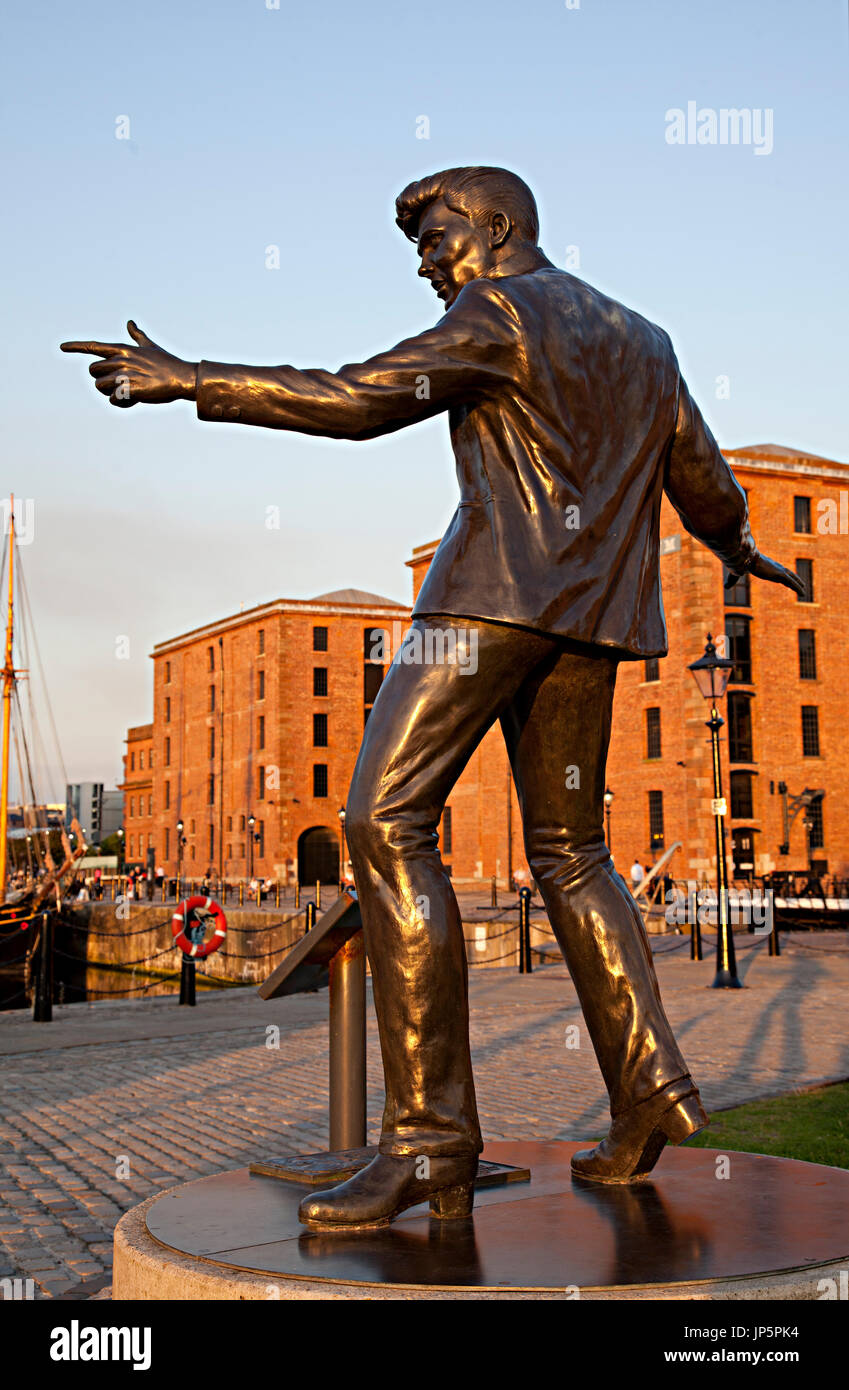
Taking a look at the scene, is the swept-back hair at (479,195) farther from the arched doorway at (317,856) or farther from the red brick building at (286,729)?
the arched doorway at (317,856)

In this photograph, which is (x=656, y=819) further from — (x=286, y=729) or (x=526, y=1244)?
(x=526, y=1244)

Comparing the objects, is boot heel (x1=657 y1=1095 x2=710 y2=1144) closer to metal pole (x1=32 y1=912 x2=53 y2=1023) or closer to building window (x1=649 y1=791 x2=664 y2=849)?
metal pole (x1=32 y1=912 x2=53 y2=1023)

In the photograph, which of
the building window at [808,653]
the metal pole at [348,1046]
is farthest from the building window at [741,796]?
the metal pole at [348,1046]

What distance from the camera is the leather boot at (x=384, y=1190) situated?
2.71 meters

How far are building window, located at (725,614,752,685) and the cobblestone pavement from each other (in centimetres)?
2966

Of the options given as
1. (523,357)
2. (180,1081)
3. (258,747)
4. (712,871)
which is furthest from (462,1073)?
(258,747)

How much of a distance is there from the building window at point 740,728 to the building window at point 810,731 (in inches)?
95.3

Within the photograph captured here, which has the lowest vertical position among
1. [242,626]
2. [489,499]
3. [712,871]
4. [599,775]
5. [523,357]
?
[712,871]

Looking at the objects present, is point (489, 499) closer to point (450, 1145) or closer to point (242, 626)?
point (450, 1145)

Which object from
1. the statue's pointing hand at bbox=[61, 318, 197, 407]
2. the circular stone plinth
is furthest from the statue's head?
the circular stone plinth

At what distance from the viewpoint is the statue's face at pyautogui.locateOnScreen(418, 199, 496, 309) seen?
10.9 ft

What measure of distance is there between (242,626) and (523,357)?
224 feet

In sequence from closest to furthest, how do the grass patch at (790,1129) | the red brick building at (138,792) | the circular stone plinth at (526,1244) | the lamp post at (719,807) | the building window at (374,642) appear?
the circular stone plinth at (526,1244)
the grass patch at (790,1129)
the lamp post at (719,807)
the building window at (374,642)
the red brick building at (138,792)
